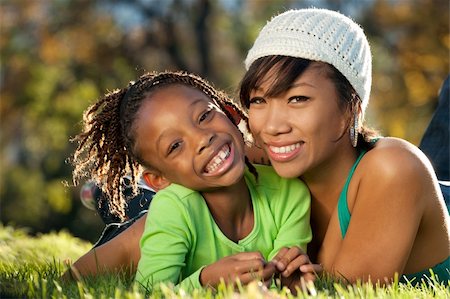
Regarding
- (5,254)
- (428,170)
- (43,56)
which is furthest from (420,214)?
(43,56)

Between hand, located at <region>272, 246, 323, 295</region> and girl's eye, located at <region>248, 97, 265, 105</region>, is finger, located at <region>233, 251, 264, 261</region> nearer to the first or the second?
hand, located at <region>272, 246, 323, 295</region>

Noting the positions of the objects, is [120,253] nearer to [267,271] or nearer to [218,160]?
[218,160]

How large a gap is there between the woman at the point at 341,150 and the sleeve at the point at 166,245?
48cm

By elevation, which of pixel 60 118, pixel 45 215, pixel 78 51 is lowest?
pixel 45 215

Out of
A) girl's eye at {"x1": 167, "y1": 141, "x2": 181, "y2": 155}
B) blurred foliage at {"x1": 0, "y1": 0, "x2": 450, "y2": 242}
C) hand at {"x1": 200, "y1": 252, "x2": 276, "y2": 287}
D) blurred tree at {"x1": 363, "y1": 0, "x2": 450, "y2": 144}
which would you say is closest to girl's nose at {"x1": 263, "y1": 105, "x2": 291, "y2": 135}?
girl's eye at {"x1": 167, "y1": 141, "x2": 181, "y2": 155}

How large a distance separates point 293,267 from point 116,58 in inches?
A: 827

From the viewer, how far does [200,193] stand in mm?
3369

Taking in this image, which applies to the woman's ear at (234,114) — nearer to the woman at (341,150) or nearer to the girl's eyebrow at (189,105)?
the woman at (341,150)

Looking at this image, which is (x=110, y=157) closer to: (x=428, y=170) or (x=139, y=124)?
(x=139, y=124)

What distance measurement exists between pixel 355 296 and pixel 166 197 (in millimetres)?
947

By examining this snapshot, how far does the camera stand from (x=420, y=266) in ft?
12.0

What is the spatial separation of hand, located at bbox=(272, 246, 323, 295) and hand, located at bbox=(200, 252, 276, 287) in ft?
0.31

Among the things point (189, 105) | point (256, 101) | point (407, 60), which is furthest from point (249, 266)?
point (407, 60)

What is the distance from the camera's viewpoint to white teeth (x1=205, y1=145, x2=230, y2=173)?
3.21 meters
